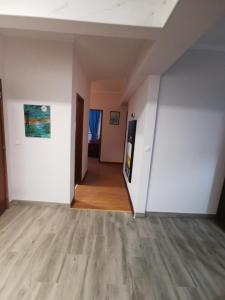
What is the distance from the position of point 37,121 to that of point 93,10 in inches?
69.1

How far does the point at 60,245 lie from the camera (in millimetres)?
2012

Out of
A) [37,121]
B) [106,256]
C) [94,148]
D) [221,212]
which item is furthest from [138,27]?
[94,148]

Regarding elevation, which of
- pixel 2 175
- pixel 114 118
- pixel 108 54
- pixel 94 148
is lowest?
pixel 94 148

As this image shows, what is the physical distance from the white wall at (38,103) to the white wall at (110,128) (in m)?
3.79

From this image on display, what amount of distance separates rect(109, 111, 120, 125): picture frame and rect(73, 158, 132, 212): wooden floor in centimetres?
200

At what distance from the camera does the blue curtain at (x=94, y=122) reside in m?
7.66

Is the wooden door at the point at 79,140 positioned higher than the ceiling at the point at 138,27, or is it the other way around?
the ceiling at the point at 138,27

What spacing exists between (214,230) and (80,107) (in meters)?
3.39

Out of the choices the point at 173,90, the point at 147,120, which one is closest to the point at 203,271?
the point at 147,120

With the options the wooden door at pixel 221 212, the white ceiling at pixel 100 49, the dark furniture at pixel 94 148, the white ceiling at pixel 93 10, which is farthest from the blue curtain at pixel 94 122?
the white ceiling at pixel 93 10

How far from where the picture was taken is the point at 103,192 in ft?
12.1

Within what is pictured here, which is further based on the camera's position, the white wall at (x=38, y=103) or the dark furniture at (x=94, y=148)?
the dark furniture at (x=94, y=148)

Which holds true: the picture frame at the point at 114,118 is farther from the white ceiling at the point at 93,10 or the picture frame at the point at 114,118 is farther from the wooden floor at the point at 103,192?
the white ceiling at the point at 93,10

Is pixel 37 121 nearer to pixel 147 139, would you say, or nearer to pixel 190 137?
pixel 147 139
